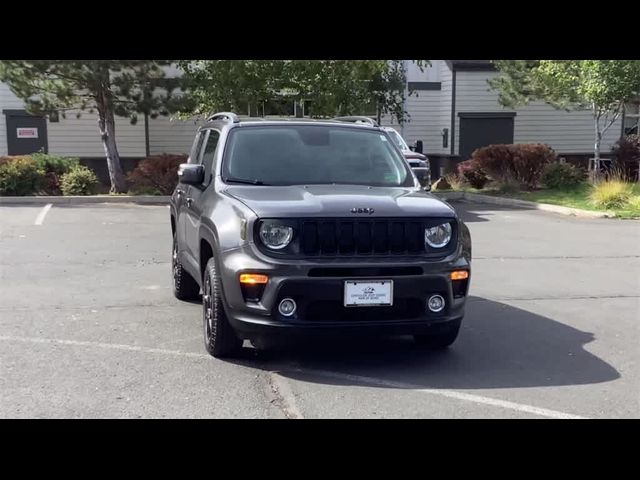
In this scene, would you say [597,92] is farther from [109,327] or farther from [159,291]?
[109,327]

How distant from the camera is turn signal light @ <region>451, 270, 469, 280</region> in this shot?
5.12 metres

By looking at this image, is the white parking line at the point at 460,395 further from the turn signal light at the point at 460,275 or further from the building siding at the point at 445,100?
the building siding at the point at 445,100

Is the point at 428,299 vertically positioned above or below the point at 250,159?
below

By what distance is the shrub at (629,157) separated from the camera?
20.8 m

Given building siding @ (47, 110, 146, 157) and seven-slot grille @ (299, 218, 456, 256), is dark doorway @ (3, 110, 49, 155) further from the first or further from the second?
seven-slot grille @ (299, 218, 456, 256)

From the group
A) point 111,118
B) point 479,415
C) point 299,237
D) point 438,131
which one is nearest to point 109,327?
point 299,237

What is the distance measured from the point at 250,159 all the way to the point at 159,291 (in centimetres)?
259

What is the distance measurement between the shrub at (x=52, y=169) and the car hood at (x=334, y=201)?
48.4 feet

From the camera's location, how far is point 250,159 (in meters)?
5.98

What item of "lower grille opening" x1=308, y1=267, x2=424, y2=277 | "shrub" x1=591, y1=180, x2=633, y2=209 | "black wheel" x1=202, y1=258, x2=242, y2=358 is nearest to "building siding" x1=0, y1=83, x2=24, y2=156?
"shrub" x1=591, y1=180, x2=633, y2=209

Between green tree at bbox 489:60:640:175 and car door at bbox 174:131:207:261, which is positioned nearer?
car door at bbox 174:131:207:261

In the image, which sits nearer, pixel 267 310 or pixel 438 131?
pixel 267 310

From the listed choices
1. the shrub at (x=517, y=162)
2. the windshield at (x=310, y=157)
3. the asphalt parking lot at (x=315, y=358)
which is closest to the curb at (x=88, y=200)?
the asphalt parking lot at (x=315, y=358)

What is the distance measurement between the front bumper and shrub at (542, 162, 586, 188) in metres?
16.7
